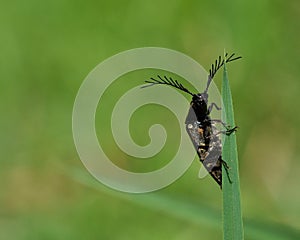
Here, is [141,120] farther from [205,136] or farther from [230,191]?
[230,191]

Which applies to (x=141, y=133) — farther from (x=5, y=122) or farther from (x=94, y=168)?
(x=5, y=122)

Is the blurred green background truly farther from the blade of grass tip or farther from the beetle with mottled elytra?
the blade of grass tip

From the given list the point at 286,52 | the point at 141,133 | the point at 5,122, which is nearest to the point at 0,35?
the point at 5,122

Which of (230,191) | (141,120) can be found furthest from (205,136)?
(141,120)

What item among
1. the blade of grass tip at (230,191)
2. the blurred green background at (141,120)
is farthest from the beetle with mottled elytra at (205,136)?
the blurred green background at (141,120)

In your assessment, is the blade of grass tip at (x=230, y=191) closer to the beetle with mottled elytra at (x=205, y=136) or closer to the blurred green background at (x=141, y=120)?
the beetle with mottled elytra at (x=205, y=136)

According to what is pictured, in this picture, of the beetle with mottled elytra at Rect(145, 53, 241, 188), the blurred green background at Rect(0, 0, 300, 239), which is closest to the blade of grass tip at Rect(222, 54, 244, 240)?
the beetle with mottled elytra at Rect(145, 53, 241, 188)
